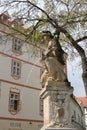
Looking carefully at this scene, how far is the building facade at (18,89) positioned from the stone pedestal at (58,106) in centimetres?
1660

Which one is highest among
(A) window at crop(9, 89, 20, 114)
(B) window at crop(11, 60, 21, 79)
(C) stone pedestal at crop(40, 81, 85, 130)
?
(B) window at crop(11, 60, 21, 79)

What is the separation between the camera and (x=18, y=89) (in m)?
27.8

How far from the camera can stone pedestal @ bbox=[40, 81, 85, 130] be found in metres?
7.66

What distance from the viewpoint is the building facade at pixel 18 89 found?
25.9 metres

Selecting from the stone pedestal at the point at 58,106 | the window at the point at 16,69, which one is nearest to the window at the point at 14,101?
the window at the point at 16,69

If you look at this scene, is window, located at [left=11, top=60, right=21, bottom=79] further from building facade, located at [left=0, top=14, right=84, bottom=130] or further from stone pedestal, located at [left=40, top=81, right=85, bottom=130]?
stone pedestal, located at [left=40, top=81, right=85, bottom=130]

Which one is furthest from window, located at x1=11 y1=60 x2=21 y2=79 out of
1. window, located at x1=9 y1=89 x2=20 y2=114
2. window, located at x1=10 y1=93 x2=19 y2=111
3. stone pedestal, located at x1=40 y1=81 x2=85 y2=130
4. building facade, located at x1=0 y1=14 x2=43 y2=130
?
stone pedestal, located at x1=40 y1=81 x2=85 y2=130

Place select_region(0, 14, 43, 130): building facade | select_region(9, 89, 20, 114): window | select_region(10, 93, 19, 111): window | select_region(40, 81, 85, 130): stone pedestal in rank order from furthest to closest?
select_region(10, 93, 19, 111): window, select_region(9, 89, 20, 114): window, select_region(0, 14, 43, 130): building facade, select_region(40, 81, 85, 130): stone pedestal

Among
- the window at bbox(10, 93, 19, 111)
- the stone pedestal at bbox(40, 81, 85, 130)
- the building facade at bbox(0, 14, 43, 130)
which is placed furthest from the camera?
the window at bbox(10, 93, 19, 111)

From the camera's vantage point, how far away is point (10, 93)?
26688mm

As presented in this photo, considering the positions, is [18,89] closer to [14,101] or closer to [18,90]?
[18,90]

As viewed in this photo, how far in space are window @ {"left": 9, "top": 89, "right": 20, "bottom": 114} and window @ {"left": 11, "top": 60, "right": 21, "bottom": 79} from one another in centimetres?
164

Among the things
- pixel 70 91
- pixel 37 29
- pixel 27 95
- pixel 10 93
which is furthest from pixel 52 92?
pixel 27 95

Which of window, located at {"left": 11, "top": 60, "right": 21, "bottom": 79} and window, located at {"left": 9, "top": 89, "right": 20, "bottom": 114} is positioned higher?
window, located at {"left": 11, "top": 60, "right": 21, "bottom": 79}
